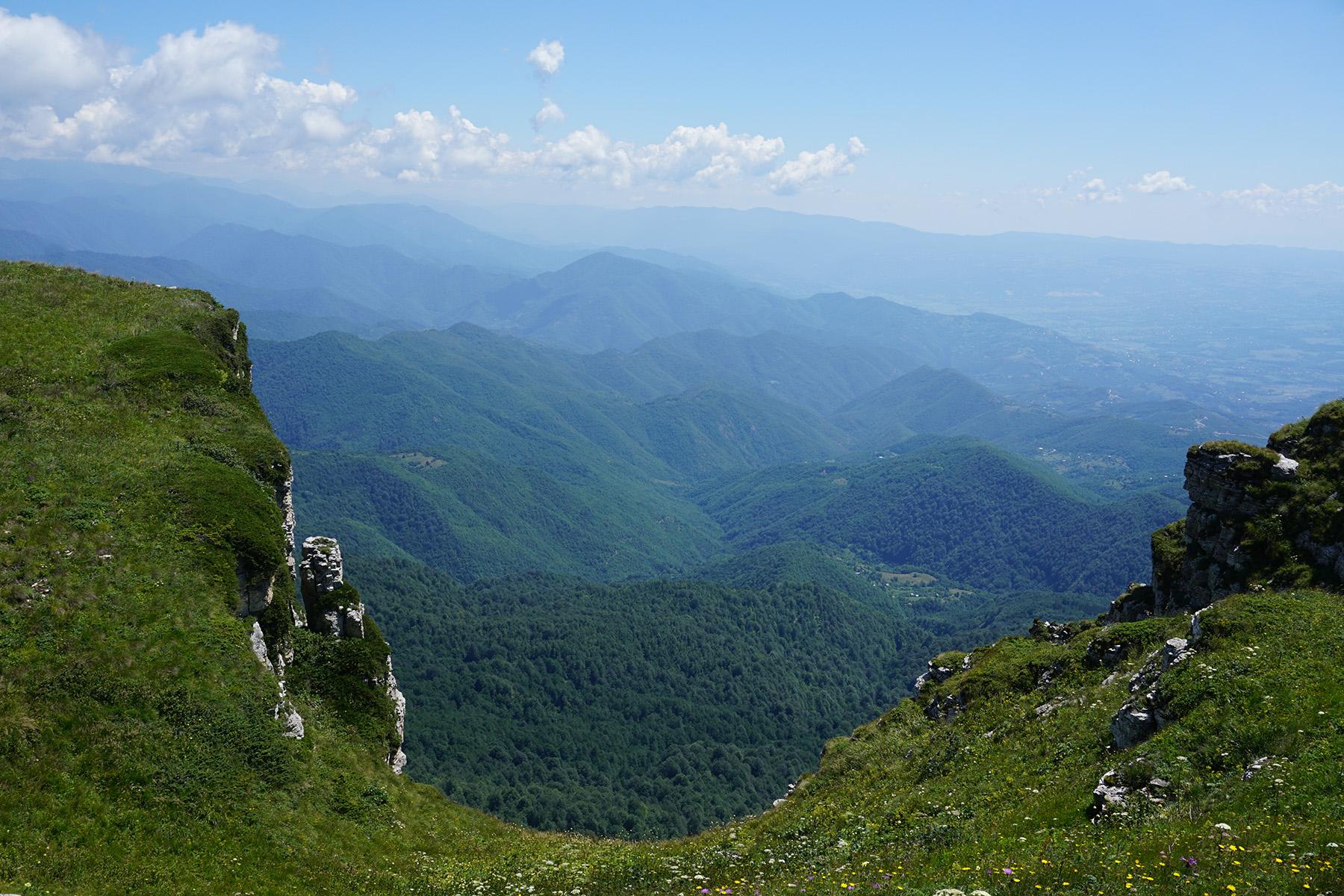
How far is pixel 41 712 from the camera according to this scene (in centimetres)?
2030

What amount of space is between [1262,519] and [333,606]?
1623 inches

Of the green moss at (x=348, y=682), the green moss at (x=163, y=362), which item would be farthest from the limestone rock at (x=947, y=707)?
the green moss at (x=163, y=362)

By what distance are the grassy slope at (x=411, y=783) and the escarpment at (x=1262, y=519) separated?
432 centimetres

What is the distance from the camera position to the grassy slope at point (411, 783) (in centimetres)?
1473

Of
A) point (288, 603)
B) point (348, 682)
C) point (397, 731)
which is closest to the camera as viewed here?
point (288, 603)

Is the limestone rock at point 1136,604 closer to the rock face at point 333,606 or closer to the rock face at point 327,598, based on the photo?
the rock face at point 333,606

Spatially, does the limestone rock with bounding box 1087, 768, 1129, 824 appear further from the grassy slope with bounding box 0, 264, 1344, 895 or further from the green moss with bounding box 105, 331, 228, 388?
the green moss with bounding box 105, 331, 228, 388

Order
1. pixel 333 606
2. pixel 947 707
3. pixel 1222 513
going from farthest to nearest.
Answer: pixel 333 606, pixel 947 707, pixel 1222 513

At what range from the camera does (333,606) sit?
119 ft

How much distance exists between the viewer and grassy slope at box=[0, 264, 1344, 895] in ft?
48.3

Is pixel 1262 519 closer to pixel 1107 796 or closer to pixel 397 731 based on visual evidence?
pixel 1107 796

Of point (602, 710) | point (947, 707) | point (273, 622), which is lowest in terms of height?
point (602, 710)

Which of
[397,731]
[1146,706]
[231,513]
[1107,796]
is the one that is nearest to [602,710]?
[397,731]

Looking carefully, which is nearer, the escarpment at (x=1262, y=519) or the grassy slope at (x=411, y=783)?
the grassy slope at (x=411, y=783)
